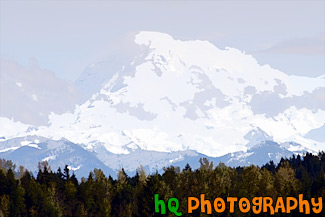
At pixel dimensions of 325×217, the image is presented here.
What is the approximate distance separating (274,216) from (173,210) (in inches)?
863

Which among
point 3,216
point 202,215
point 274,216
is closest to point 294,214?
point 274,216

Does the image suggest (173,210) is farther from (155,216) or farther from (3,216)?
(3,216)

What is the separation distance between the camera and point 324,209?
7667 inches

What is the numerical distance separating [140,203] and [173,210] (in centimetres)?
804

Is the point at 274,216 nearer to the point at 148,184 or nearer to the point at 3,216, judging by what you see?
the point at 148,184

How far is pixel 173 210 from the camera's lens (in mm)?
199625

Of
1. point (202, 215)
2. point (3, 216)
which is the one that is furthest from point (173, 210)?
point (3, 216)

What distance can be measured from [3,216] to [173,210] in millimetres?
36843

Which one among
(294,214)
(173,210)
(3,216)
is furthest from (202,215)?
(3,216)

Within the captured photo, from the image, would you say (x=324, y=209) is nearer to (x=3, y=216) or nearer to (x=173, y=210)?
(x=173, y=210)

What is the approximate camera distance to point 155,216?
625 feet

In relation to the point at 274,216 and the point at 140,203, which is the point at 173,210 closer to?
the point at 140,203

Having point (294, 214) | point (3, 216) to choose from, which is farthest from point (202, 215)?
point (3, 216)

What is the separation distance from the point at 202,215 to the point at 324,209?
26.3 meters
